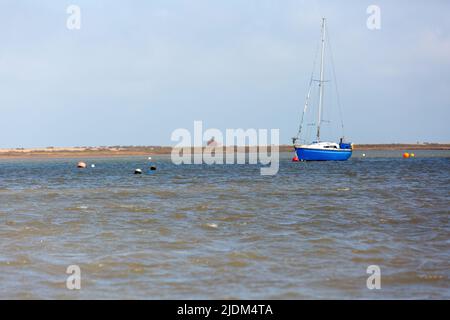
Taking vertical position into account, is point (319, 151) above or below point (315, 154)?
above

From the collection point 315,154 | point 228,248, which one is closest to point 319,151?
point 315,154

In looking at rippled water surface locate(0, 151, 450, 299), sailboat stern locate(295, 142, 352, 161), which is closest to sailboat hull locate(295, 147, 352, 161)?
sailboat stern locate(295, 142, 352, 161)

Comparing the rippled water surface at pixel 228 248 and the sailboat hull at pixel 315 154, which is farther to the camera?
the sailboat hull at pixel 315 154

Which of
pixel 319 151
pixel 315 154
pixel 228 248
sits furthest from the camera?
pixel 315 154

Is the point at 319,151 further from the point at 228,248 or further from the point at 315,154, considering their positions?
the point at 228,248

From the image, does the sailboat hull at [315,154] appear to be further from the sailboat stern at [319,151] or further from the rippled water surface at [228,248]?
the rippled water surface at [228,248]

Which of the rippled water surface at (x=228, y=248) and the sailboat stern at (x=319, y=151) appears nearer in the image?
the rippled water surface at (x=228, y=248)

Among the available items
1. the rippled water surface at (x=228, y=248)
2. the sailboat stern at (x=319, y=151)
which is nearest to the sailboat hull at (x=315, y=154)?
the sailboat stern at (x=319, y=151)

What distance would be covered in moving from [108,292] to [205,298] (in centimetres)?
195

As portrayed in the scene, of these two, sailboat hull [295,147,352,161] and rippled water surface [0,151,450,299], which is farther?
sailboat hull [295,147,352,161]

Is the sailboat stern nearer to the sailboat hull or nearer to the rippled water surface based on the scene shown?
the sailboat hull
